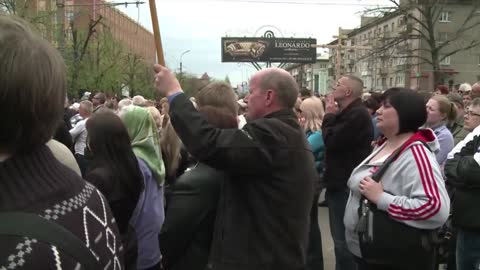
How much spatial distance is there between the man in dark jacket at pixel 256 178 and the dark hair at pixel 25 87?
1322mm

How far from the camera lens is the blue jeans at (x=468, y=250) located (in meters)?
3.82

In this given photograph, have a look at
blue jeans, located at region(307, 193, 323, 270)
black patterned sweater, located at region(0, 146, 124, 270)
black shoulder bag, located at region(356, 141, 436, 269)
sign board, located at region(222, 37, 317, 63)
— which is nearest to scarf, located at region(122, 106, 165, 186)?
black shoulder bag, located at region(356, 141, 436, 269)

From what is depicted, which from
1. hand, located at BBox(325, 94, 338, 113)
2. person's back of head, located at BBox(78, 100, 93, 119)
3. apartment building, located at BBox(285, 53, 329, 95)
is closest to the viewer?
hand, located at BBox(325, 94, 338, 113)

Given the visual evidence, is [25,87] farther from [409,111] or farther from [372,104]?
[372,104]

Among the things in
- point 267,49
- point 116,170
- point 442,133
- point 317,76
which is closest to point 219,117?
point 116,170

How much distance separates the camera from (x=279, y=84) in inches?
110

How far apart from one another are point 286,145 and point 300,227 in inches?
18.2

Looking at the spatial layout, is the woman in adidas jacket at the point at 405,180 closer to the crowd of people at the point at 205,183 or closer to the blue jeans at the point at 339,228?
the crowd of people at the point at 205,183

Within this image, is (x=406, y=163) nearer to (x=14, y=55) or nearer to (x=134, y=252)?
(x=134, y=252)

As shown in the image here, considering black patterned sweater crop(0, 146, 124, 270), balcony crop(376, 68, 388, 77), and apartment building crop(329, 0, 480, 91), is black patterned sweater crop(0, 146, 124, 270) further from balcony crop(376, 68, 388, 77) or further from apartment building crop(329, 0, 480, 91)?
balcony crop(376, 68, 388, 77)

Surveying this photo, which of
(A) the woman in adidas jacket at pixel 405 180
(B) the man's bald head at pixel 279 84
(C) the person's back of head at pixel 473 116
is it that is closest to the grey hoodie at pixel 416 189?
(A) the woman in adidas jacket at pixel 405 180

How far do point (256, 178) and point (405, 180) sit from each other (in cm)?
109

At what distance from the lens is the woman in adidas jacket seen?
120 inches

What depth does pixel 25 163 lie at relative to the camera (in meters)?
1.13
